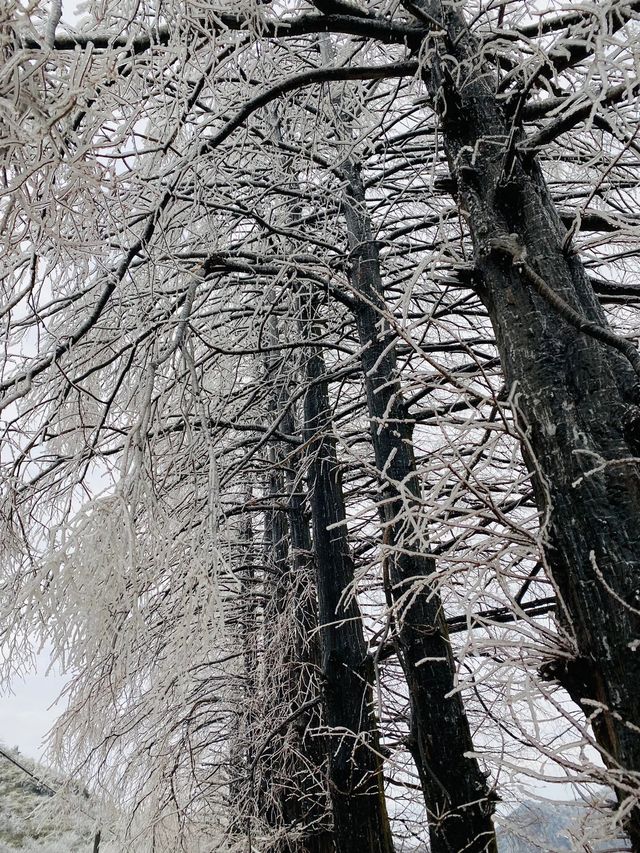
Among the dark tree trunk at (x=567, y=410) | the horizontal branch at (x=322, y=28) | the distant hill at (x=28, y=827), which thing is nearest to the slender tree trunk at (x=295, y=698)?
the horizontal branch at (x=322, y=28)

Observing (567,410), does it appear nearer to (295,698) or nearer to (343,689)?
(343,689)

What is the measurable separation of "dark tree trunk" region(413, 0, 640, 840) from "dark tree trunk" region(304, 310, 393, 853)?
1887mm

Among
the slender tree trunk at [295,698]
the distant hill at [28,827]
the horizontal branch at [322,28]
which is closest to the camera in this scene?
the horizontal branch at [322,28]

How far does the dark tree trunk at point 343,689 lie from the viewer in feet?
14.8

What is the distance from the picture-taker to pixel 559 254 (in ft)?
7.99

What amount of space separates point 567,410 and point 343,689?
11.4 feet

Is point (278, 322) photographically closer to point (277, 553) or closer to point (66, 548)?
point (277, 553)

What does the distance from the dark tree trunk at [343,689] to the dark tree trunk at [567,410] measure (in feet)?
6.19

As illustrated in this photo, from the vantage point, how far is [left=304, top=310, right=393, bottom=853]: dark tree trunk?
4.50 meters

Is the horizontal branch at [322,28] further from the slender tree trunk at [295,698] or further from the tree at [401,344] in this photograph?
the slender tree trunk at [295,698]

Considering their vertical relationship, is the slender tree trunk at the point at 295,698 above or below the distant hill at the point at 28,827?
above

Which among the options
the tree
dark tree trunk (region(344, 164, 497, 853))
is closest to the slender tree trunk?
the tree

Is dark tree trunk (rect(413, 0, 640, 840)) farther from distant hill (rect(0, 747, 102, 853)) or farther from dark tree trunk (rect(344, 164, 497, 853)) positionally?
distant hill (rect(0, 747, 102, 853))

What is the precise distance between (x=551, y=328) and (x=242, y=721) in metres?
6.46
